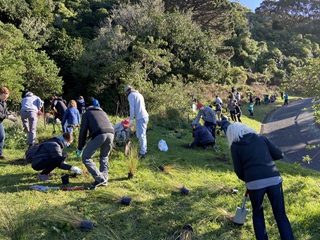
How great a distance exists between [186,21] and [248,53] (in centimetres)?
2215

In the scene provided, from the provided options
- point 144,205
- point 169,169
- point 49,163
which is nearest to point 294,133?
point 169,169

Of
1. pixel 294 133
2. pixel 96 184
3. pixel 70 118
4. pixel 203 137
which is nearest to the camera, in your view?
pixel 96 184

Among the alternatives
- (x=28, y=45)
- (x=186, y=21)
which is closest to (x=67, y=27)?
(x=28, y=45)

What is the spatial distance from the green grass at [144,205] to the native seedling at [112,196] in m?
0.02

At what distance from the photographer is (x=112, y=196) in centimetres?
464

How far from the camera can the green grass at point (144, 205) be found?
3.71 metres

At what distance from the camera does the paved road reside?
1157 cm

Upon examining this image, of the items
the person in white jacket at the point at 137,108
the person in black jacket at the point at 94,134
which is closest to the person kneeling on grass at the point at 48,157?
the person in black jacket at the point at 94,134

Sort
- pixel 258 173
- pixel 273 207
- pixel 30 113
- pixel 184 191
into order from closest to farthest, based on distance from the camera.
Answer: pixel 258 173, pixel 273 207, pixel 184 191, pixel 30 113

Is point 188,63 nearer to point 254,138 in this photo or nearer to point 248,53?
point 254,138

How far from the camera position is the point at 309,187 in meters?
6.23

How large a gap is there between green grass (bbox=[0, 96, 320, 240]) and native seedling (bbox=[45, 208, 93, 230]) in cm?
4

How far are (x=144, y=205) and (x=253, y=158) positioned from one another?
208 centimetres

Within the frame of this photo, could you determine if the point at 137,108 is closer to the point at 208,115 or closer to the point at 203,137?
the point at 203,137
